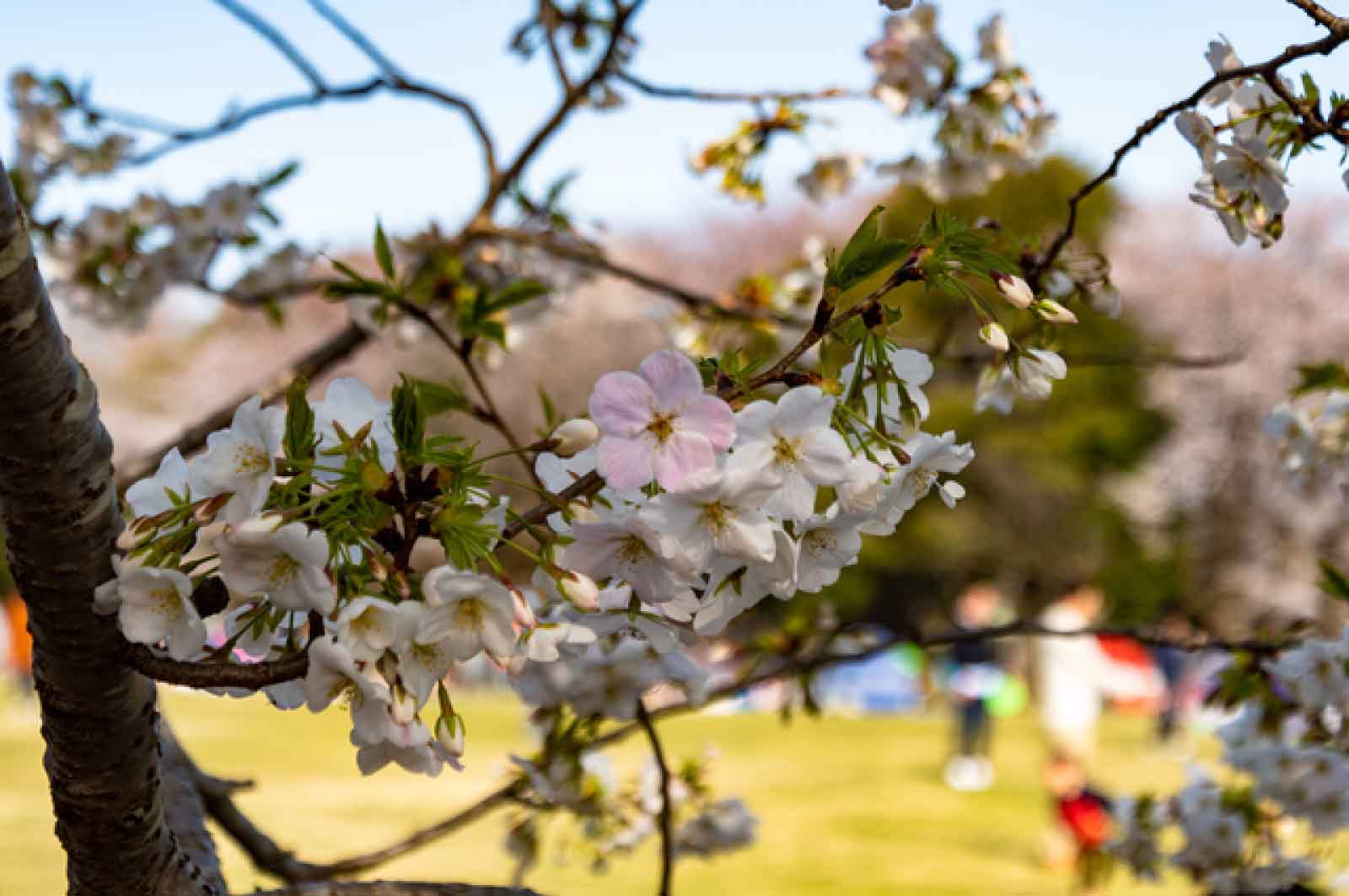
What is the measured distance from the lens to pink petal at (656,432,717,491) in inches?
29.2

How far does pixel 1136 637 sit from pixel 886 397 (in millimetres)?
1099

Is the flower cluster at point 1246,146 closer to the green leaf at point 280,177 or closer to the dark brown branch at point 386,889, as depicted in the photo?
the dark brown branch at point 386,889

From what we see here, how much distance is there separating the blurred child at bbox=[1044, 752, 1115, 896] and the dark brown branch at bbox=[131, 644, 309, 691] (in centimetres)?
536

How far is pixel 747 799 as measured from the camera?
8.77 metres

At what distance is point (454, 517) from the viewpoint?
0.81m

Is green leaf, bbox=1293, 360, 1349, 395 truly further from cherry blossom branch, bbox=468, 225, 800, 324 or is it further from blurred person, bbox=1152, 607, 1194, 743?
blurred person, bbox=1152, 607, 1194, 743

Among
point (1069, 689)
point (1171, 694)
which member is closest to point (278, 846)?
point (1069, 689)

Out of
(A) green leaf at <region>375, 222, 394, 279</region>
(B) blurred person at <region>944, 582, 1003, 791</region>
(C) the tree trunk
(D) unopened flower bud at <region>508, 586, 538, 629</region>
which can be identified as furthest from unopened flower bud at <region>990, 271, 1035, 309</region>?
(B) blurred person at <region>944, 582, 1003, 791</region>

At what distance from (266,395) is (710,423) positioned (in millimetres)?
1099

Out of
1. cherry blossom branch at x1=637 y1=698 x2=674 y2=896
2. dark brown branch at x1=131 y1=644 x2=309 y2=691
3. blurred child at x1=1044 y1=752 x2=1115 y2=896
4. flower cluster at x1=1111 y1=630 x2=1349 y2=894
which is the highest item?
blurred child at x1=1044 y1=752 x2=1115 y2=896

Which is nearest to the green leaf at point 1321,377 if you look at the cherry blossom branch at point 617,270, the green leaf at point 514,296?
the cherry blossom branch at point 617,270

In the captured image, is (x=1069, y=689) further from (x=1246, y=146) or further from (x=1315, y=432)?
(x=1246, y=146)

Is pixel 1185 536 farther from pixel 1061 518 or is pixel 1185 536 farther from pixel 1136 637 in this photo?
pixel 1136 637

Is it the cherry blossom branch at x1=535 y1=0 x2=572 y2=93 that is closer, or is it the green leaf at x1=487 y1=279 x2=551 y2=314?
the green leaf at x1=487 y1=279 x2=551 y2=314
